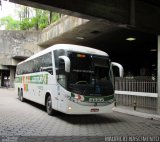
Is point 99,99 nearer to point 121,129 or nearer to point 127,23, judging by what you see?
point 121,129

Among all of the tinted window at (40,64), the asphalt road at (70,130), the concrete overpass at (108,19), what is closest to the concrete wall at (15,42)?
the concrete overpass at (108,19)

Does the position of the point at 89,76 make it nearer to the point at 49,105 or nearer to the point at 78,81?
the point at 78,81

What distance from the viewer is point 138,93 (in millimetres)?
16250

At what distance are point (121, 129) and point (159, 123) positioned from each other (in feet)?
8.47

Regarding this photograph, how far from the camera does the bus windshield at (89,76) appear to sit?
37.3 feet

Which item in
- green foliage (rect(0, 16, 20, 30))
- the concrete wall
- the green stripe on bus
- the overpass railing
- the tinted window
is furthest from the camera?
green foliage (rect(0, 16, 20, 30))

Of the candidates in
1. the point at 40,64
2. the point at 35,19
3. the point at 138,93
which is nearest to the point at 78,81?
the point at 40,64

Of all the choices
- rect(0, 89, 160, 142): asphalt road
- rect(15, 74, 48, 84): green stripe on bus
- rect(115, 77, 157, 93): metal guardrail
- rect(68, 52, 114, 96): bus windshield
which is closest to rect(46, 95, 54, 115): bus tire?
rect(15, 74, 48, 84): green stripe on bus

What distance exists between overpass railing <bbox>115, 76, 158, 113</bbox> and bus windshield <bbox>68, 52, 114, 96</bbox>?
4.12 meters

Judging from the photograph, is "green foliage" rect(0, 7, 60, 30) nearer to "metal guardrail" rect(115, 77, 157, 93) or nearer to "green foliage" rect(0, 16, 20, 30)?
"green foliage" rect(0, 16, 20, 30)

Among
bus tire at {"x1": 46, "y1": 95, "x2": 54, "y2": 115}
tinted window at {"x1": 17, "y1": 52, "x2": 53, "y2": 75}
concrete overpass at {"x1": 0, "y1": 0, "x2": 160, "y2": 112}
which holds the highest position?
concrete overpass at {"x1": 0, "y1": 0, "x2": 160, "y2": 112}

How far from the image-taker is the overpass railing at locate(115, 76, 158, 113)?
1532 centimetres

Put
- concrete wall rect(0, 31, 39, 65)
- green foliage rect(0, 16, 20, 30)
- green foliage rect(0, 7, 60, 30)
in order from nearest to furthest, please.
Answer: concrete wall rect(0, 31, 39, 65) → green foliage rect(0, 7, 60, 30) → green foliage rect(0, 16, 20, 30)

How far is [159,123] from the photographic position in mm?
11875
